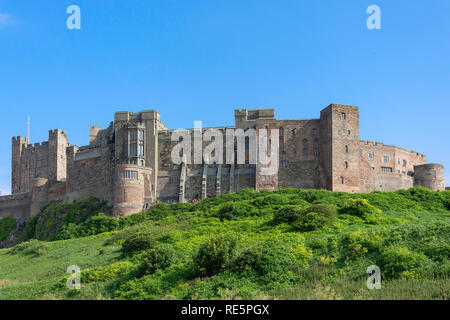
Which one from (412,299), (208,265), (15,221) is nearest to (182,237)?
(208,265)

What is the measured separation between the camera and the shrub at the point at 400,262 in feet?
81.9

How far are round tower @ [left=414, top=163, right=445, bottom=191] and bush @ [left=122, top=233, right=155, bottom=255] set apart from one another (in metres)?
41.7

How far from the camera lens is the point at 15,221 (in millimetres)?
76000

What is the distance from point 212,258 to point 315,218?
36.5 ft

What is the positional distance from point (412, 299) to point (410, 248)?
760 cm

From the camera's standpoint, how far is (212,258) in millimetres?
27859

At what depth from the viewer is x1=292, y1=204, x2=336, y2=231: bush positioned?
3559cm

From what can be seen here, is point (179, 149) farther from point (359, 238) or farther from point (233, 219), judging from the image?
point (359, 238)

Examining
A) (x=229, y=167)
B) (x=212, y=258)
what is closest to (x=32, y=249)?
(x=229, y=167)

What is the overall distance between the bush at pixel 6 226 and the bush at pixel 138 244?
44.1 meters

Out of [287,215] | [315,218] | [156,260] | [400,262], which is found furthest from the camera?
[287,215]

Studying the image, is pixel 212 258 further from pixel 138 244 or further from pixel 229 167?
pixel 229 167

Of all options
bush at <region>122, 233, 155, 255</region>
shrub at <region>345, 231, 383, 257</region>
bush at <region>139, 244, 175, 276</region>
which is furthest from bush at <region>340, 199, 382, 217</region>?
bush at <region>139, 244, 175, 276</region>

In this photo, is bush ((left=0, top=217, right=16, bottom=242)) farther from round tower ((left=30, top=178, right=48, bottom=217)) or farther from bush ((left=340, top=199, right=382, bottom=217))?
bush ((left=340, top=199, right=382, bottom=217))
